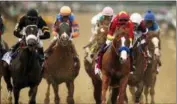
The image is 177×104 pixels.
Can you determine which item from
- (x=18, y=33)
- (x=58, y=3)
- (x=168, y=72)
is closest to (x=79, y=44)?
(x=168, y=72)

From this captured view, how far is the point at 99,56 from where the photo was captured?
1041 centimetres

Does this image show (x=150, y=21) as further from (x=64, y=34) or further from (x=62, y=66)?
(x=64, y=34)

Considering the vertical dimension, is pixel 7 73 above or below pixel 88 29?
below

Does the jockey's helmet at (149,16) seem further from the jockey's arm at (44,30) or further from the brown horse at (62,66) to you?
the jockey's arm at (44,30)

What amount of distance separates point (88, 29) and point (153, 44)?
21212mm

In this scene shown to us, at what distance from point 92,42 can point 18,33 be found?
209 centimetres

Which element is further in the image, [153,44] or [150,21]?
[150,21]

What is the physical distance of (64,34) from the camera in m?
10.5

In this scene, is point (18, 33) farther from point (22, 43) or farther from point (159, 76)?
point (159, 76)

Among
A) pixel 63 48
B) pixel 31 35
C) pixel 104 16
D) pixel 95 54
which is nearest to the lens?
pixel 31 35

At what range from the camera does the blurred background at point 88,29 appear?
15.1 metres

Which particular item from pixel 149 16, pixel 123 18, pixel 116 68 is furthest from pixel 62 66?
pixel 149 16

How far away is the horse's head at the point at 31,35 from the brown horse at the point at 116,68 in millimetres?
1309

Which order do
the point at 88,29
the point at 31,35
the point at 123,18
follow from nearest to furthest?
1. the point at 31,35
2. the point at 123,18
3. the point at 88,29
